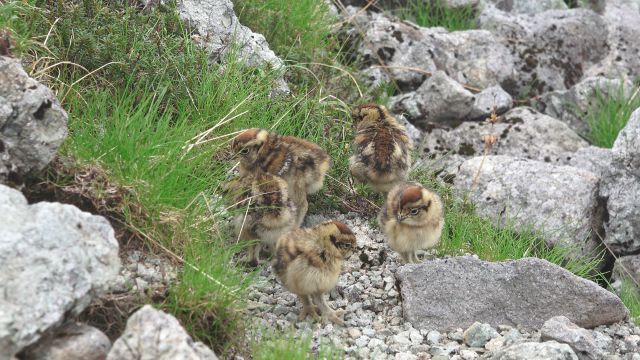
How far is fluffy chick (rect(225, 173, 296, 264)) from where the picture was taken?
6.29m

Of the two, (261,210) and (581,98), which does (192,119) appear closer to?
(261,210)

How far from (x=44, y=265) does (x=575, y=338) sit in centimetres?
294

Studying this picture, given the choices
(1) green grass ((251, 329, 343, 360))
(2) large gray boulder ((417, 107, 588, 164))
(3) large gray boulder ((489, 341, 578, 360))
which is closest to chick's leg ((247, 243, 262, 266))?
(1) green grass ((251, 329, 343, 360))

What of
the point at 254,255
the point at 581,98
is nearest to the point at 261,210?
the point at 254,255

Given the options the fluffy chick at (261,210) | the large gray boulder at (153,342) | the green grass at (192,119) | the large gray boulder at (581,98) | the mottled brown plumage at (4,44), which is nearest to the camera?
the large gray boulder at (153,342)

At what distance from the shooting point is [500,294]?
612 cm

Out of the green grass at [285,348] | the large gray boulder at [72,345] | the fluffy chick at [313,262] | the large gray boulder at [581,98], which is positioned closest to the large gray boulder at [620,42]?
the large gray boulder at [581,98]

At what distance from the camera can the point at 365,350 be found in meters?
5.60

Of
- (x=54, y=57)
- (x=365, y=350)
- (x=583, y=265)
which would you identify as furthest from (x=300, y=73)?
(x=365, y=350)

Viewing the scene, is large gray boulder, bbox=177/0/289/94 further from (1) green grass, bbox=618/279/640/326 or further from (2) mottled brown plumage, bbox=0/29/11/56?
(1) green grass, bbox=618/279/640/326

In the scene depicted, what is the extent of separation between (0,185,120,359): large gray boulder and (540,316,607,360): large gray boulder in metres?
2.50

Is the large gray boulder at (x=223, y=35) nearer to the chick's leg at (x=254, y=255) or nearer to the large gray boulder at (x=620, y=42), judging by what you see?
the chick's leg at (x=254, y=255)

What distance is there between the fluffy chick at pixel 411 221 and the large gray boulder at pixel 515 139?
7.77 ft

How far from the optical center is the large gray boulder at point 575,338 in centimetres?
551
